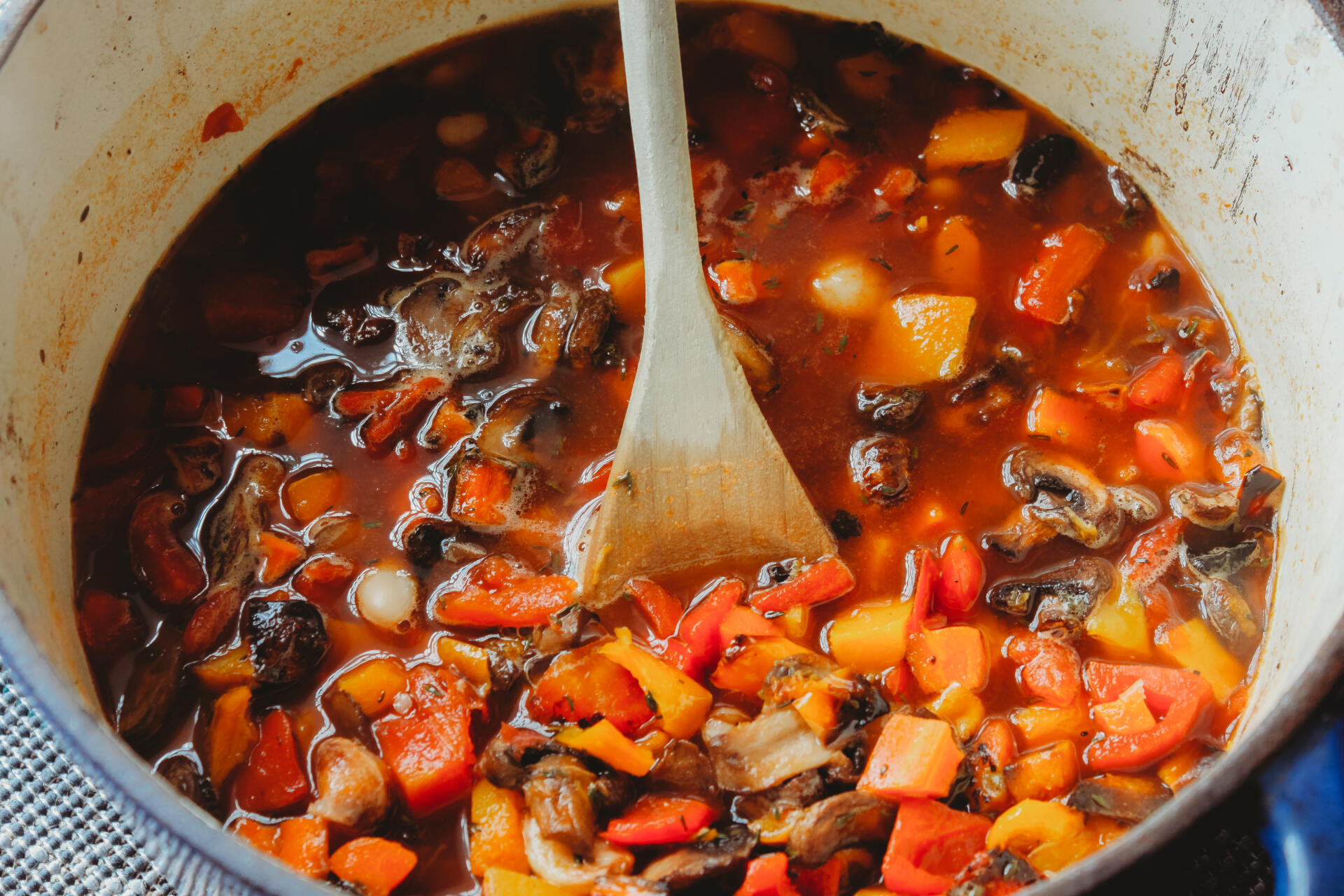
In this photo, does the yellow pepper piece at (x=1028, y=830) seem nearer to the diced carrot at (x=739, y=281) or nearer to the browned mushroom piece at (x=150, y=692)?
the diced carrot at (x=739, y=281)

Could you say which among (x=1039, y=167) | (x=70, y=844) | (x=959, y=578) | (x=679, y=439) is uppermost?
(x=1039, y=167)

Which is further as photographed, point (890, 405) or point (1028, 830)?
point (890, 405)

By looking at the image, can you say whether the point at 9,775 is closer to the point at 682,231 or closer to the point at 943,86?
the point at 682,231

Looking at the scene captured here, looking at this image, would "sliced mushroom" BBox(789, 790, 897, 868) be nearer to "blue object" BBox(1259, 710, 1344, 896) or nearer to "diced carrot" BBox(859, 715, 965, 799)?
"diced carrot" BBox(859, 715, 965, 799)

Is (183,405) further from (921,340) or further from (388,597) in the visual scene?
(921,340)

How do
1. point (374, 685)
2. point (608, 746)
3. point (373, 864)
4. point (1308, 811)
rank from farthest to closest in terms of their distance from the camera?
point (374, 685)
point (608, 746)
point (373, 864)
point (1308, 811)

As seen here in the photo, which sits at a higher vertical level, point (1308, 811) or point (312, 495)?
point (1308, 811)

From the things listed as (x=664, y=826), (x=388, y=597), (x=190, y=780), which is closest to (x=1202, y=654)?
(x=664, y=826)

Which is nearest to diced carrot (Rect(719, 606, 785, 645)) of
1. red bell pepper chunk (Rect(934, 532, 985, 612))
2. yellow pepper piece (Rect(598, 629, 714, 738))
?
yellow pepper piece (Rect(598, 629, 714, 738))

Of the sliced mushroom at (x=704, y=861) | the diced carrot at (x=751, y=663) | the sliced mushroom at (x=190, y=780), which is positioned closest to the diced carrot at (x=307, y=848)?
the sliced mushroom at (x=190, y=780)
